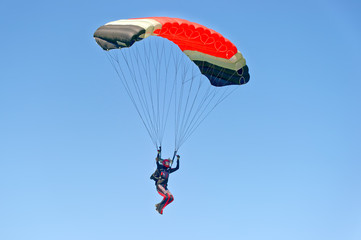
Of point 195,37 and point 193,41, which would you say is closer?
point 195,37

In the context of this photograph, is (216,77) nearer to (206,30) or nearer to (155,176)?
(206,30)

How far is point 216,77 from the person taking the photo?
29.5 meters

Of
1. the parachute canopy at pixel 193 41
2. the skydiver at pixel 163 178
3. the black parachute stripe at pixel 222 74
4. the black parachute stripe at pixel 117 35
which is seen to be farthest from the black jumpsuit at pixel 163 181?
the black parachute stripe at pixel 117 35

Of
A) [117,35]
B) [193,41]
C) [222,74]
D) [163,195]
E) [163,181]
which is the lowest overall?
[163,195]

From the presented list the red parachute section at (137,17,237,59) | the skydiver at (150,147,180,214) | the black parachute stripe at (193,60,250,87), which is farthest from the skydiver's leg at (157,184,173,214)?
the red parachute section at (137,17,237,59)

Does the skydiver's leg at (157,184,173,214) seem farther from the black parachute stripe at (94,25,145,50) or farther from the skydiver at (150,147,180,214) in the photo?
the black parachute stripe at (94,25,145,50)

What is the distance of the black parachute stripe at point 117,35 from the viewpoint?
83.7ft

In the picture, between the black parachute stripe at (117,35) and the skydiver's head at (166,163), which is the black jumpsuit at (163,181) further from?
the black parachute stripe at (117,35)

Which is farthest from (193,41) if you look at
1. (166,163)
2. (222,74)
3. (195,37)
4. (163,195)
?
(163,195)

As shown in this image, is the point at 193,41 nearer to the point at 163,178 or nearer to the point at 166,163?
the point at 166,163

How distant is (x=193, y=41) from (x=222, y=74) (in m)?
2.16

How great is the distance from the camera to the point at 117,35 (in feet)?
85.4

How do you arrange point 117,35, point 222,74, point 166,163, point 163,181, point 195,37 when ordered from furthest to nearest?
point 222,74
point 195,37
point 163,181
point 166,163
point 117,35

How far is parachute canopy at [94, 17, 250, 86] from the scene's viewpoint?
26.0m
